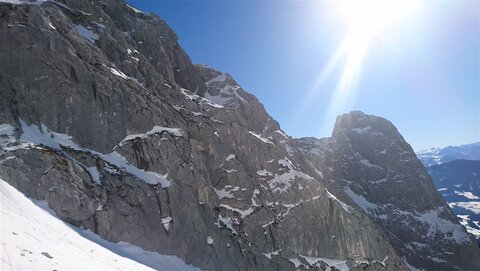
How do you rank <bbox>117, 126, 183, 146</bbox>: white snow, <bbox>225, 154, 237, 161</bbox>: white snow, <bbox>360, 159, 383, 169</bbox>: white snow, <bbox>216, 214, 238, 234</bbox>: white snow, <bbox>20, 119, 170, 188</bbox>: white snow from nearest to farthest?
1. <bbox>20, 119, 170, 188</bbox>: white snow
2. <bbox>117, 126, 183, 146</bbox>: white snow
3. <bbox>216, 214, 238, 234</bbox>: white snow
4. <bbox>225, 154, 237, 161</bbox>: white snow
5. <bbox>360, 159, 383, 169</bbox>: white snow

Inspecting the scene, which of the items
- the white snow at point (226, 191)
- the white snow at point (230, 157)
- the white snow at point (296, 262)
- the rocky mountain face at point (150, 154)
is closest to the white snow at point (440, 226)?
the rocky mountain face at point (150, 154)

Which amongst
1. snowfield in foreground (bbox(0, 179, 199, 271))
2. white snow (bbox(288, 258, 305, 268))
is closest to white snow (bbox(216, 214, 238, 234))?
white snow (bbox(288, 258, 305, 268))

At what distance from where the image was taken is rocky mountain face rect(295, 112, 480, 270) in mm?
146875

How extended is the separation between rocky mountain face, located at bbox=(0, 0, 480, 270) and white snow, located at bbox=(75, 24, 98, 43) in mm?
366

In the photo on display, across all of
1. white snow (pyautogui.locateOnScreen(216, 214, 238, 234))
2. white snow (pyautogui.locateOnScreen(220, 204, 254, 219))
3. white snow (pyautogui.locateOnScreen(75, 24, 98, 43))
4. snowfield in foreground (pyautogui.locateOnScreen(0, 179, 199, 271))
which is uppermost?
white snow (pyautogui.locateOnScreen(75, 24, 98, 43))

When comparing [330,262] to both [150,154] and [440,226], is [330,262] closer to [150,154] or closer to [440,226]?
[150,154]

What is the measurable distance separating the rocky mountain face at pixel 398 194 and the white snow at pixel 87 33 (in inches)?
3472

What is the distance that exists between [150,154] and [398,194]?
143 metres

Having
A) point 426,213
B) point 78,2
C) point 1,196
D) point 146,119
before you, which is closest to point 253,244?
point 146,119

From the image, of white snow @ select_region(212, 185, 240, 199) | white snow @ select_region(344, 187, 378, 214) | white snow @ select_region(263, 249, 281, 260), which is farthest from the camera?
white snow @ select_region(344, 187, 378, 214)

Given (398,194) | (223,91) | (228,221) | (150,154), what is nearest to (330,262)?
(228,221)

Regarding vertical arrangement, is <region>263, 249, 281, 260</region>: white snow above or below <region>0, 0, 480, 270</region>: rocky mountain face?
below

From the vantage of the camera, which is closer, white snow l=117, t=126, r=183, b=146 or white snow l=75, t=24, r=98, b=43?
white snow l=117, t=126, r=183, b=146

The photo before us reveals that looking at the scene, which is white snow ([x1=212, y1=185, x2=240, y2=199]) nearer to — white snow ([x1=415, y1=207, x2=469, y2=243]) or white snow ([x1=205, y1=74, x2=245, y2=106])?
white snow ([x1=205, y1=74, x2=245, y2=106])
